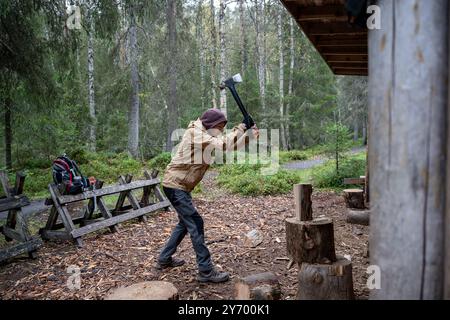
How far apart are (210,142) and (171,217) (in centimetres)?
456

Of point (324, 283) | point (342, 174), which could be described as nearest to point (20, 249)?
point (324, 283)

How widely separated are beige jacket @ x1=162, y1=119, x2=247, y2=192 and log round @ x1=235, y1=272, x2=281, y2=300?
155 cm

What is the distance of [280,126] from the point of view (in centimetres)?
2325

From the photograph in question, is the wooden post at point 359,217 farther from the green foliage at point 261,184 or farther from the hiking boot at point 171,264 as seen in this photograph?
the green foliage at point 261,184

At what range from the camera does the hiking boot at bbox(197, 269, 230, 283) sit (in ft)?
15.3

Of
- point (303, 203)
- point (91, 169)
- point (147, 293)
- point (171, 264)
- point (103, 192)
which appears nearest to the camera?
point (147, 293)

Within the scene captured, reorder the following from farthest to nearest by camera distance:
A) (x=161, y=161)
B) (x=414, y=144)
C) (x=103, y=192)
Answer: (x=161, y=161) → (x=103, y=192) → (x=414, y=144)

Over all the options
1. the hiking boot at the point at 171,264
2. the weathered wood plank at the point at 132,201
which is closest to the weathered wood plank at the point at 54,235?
the weathered wood plank at the point at 132,201

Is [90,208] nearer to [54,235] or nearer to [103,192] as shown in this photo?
[103,192]

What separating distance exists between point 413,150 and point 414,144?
0.11 ft

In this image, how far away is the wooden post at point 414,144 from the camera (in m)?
2.12

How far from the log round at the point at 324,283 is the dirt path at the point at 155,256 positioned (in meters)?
0.56

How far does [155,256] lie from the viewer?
19.6 feet
